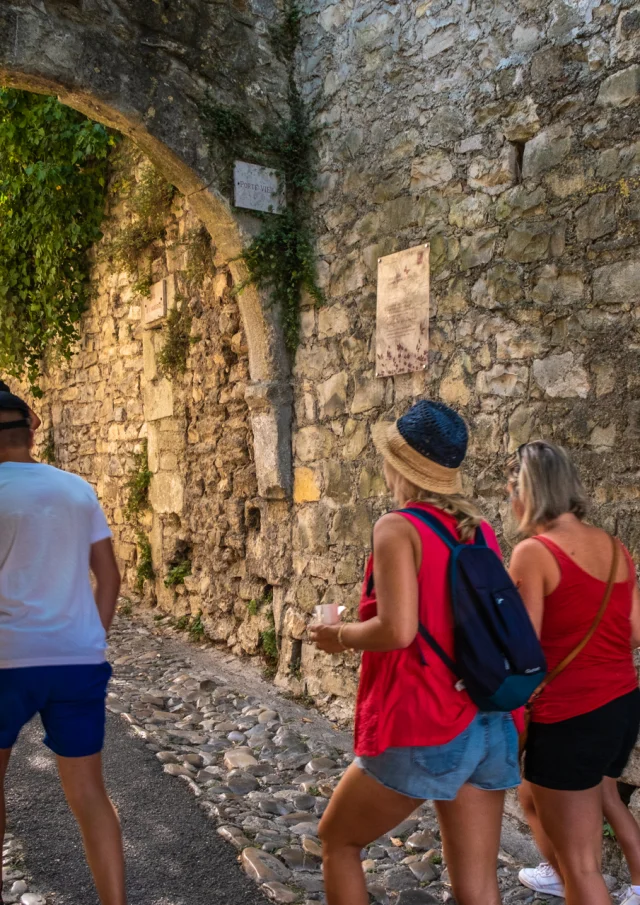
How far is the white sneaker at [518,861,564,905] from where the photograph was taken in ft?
9.73

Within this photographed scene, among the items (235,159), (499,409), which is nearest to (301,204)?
(235,159)

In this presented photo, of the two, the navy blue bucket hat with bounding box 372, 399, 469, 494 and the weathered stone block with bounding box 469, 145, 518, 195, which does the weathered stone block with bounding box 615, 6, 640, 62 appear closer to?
the weathered stone block with bounding box 469, 145, 518, 195

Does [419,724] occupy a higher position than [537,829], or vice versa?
[419,724]

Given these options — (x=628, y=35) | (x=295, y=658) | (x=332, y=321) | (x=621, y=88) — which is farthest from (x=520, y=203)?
(x=295, y=658)

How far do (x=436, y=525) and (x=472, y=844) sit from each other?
673 millimetres

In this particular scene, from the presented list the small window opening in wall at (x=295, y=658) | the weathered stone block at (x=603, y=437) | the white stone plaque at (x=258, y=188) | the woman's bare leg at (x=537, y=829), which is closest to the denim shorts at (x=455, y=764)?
the woman's bare leg at (x=537, y=829)

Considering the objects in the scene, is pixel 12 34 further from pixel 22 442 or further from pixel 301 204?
pixel 22 442

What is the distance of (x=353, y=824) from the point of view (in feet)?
6.42

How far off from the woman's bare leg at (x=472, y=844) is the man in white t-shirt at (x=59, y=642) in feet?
2.92

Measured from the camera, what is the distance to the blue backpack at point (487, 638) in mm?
1858

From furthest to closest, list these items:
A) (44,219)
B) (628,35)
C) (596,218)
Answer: (44,219) → (596,218) → (628,35)

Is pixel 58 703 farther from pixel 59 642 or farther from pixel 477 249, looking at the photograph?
pixel 477 249

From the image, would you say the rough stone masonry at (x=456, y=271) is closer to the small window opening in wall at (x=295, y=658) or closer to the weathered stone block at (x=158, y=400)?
the small window opening in wall at (x=295, y=658)

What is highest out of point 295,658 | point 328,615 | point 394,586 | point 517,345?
point 517,345
